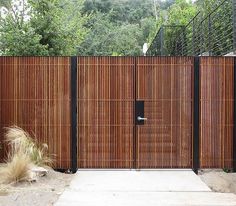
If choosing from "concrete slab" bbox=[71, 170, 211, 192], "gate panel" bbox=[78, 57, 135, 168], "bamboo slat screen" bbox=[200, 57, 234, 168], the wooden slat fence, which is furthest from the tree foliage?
"concrete slab" bbox=[71, 170, 211, 192]

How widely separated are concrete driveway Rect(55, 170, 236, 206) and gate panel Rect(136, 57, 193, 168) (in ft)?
0.87

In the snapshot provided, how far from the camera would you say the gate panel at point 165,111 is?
7801 mm

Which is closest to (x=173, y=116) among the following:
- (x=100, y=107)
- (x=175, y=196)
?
(x=100, y=107)

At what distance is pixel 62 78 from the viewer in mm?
7828

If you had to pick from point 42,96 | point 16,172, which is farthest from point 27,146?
point 42,96

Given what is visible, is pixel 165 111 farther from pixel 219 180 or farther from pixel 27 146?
pixel 27 146

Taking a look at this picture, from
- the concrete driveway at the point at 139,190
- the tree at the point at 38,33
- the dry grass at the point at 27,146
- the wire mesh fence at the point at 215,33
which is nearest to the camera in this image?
the concrete driveway at the point at 139,190

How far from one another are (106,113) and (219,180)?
2.36m

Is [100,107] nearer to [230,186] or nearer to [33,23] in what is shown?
[230,186]

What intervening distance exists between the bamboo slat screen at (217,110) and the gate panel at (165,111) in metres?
0.25

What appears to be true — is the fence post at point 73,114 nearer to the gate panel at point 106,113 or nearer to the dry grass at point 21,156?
the gate panel at point 106,113

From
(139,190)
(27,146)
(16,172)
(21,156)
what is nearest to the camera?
(139,190)

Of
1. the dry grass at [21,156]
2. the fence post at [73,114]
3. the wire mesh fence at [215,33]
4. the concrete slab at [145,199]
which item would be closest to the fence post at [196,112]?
the wire mesh fence at [215,33]

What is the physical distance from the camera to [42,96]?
7828 millimetres
